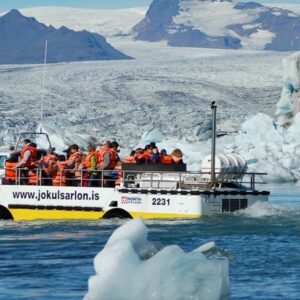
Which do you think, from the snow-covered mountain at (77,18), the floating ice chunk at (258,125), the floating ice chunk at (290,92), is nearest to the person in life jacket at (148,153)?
the floating ice chunk at (258,125)

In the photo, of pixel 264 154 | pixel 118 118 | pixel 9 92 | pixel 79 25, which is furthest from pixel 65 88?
pixel 79 25

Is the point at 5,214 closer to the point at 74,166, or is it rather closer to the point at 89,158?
the point at 74,166

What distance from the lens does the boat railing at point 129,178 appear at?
16.1m

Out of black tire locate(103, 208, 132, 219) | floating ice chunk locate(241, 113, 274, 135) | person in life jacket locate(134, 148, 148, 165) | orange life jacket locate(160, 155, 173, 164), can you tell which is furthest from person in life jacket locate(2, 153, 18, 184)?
floating ice chunk locate(241, 113, 274, 135)

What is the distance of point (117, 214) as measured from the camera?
16047 mm

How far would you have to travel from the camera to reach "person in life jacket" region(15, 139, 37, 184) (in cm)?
1677

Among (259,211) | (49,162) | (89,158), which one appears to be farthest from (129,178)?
(259,211)

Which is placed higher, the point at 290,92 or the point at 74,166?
the point at 290,92

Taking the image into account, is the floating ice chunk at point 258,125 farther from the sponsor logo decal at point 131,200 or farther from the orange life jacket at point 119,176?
the sponsor logo decal at point 131,200

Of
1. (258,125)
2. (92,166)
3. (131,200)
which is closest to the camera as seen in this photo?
(131,200)

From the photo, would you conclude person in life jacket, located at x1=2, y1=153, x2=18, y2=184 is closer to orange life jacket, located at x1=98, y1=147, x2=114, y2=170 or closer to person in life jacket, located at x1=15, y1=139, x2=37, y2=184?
person in life jacket, located at x1=15, y1=139, x2=37, y2=184

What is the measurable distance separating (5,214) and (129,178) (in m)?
1.75

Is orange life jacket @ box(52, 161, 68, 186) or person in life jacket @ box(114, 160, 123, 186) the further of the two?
orange life jacket @ box(52, 161, 68, 186)

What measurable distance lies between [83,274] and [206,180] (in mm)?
5150
